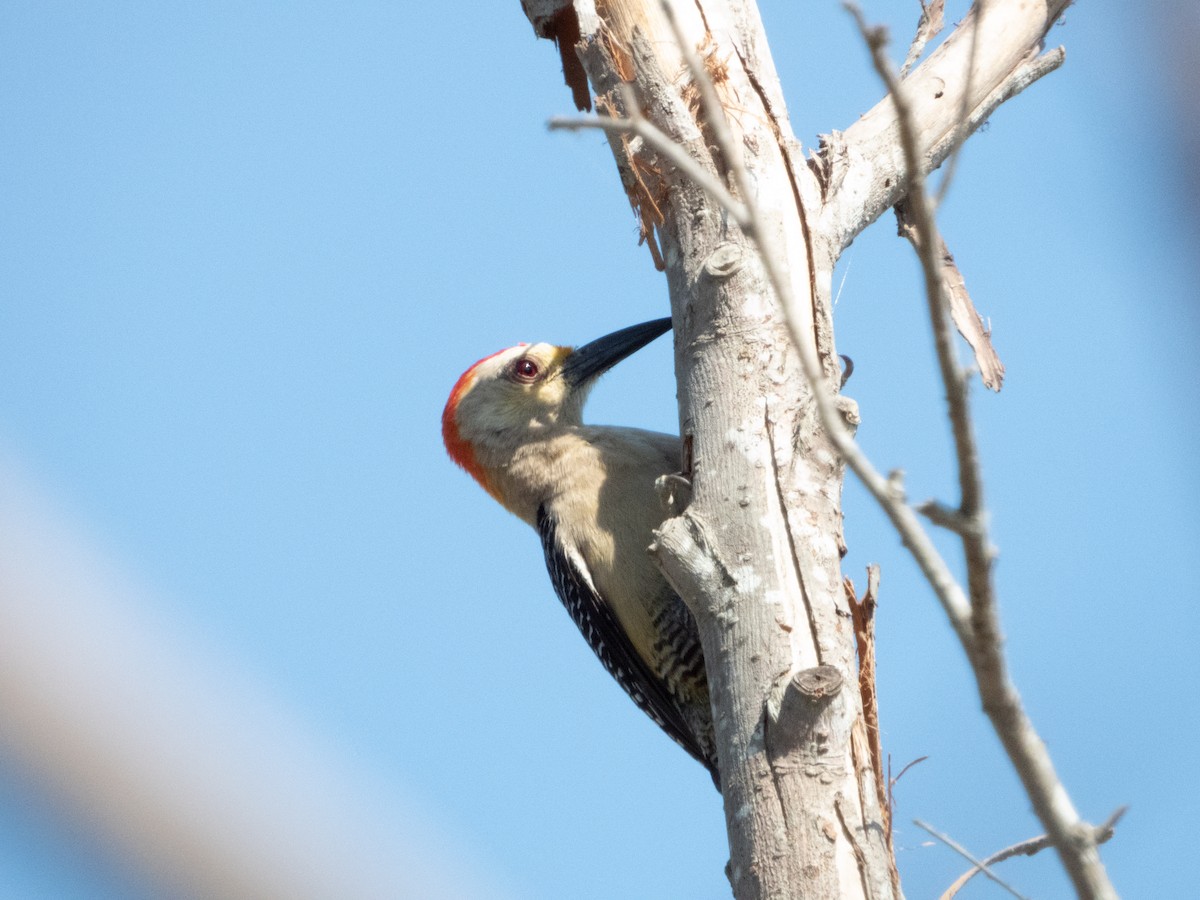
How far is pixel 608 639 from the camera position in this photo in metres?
6.17

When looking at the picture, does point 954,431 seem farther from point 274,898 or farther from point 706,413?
point 706,413

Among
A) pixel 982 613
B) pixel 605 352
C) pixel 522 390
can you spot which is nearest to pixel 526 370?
pixel 522 390

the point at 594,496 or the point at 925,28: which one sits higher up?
the point at 925,28

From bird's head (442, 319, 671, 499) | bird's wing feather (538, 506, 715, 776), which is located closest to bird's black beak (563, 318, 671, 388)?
bird's head (442, 319, 671, 499)

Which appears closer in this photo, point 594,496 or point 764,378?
point 764,378

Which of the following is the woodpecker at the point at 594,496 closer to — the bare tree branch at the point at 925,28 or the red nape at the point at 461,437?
the red nape at the point at 461,437

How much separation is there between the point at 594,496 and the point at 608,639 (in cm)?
73

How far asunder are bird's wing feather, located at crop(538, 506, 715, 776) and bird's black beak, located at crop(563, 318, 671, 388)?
78cm

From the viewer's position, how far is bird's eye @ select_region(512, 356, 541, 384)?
262 inches

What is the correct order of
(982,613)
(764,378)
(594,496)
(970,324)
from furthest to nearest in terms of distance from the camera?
(594,496) → (970,324) → (764,378) → (982,613)

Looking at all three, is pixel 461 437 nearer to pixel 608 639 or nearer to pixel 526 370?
pixel 526 370

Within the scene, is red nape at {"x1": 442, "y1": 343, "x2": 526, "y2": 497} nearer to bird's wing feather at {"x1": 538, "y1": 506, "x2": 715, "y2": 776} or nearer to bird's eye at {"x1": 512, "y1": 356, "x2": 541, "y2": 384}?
bird's eye at {"x1": 512, "y1": 356, "x2": 541, "y2": 384}

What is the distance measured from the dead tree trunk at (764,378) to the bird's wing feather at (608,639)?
1565 mm

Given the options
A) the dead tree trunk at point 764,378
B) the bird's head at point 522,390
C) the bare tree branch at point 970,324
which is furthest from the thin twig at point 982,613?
the bird's head at point 522,390
